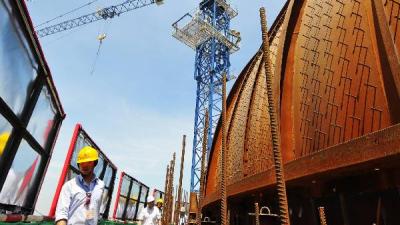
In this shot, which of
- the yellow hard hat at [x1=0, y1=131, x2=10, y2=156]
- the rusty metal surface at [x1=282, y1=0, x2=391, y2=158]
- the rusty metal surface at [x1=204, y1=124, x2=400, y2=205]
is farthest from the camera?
the yellow hard hat at [x1=0, y1=131, x2=10, y2=156]

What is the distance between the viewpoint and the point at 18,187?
14.6 feet

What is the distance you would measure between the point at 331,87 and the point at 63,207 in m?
3.11

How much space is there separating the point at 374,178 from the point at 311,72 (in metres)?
1.67

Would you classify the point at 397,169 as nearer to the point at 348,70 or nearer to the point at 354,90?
the point at 354,90

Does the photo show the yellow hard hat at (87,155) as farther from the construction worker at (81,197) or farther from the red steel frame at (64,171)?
the red steel frame at (64,171)

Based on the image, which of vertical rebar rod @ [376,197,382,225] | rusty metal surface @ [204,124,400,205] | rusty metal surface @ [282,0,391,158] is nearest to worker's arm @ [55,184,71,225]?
rusty metal surface @ [204,124,400,205]

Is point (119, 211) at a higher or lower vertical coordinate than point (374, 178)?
higher

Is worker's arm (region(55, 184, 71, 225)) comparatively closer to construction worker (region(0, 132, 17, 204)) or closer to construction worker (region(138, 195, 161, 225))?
construction worker (region(0, 132, 17, 204))

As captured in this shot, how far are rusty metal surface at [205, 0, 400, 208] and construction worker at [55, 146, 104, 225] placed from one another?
196 cm

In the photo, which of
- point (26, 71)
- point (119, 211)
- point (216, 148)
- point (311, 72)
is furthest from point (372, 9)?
point (119, 211)

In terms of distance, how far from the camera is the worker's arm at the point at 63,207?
339 cm

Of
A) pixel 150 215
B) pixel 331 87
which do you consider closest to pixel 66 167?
pixel 150 215

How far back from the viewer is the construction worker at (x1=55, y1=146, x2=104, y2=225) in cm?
345

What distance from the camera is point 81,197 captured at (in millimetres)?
3572
